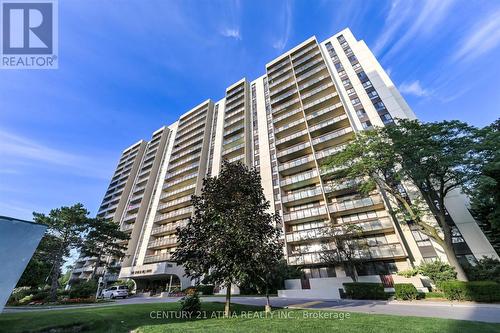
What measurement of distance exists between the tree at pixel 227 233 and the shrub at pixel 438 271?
1763 centimetres

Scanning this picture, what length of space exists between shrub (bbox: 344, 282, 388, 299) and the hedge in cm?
445

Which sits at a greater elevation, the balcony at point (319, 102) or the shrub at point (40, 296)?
the balcony at point (319, 102)

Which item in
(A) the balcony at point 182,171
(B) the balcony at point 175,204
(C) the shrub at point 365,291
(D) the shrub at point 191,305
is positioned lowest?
(D) the shrub at point 191,305

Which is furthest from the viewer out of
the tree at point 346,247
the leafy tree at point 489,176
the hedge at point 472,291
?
the tree at point 346,247

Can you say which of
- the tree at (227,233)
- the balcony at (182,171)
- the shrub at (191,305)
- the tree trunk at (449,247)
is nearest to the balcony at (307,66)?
the balcony at (182,171)

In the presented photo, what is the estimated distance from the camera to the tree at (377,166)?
22627 mm

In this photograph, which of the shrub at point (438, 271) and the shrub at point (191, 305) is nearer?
the shrub at point (191, 305)

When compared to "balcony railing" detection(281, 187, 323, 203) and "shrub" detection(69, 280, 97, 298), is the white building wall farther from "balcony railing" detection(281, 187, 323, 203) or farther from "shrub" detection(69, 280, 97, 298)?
"balcony railing" detection(281, 187, 323, 203)

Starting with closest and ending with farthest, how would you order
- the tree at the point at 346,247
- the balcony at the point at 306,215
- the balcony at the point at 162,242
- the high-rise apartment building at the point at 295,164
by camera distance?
1. the tree at the point at 346,247
2. the high-rise apartment building at the point at 295,164
3. the balcony at the point at 306,215
4. the balcony at the point at 162,242

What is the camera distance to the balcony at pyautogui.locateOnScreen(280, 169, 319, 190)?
106 feet

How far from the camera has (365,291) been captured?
19734 mm

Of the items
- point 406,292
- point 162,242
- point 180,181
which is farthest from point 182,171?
point 406,292

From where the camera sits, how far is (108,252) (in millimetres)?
37312

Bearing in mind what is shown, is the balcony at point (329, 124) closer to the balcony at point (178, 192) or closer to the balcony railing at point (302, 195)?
the balcony railing at point (302, 195)
